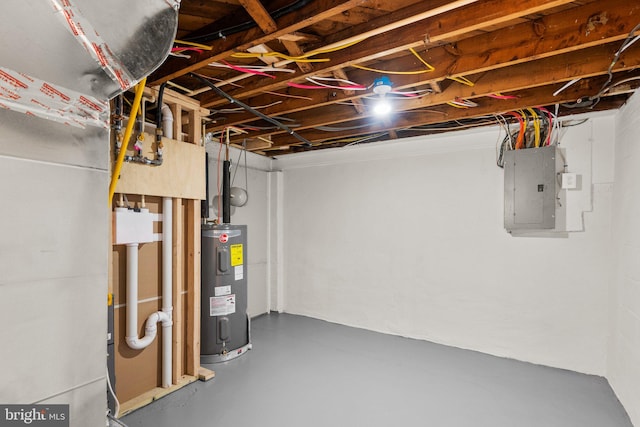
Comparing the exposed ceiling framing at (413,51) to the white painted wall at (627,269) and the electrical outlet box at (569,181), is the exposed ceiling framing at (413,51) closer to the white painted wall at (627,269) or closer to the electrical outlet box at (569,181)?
the white painted wall at (627,269)

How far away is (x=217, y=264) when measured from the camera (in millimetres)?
2801

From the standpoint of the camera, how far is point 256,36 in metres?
1.51

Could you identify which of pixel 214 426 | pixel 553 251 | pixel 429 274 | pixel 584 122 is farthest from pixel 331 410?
pixel 584 122

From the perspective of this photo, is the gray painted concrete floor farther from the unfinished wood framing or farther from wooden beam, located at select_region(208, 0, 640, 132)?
wooden beam, located at select_region(208, 0, 640, 132)

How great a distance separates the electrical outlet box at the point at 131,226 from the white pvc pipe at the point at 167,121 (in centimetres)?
59

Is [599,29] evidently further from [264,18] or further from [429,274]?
[429,274]

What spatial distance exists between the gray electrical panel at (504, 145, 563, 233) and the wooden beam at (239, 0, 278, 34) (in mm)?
2295

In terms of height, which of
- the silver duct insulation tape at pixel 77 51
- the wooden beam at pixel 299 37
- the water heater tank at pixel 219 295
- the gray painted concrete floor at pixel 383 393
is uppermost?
the wooden beam at pixel 299 37

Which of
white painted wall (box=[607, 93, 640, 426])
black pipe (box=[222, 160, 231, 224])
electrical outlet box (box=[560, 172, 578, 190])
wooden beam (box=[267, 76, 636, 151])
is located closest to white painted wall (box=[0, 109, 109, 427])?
black pipe (box=[222, 160, 231, 224])

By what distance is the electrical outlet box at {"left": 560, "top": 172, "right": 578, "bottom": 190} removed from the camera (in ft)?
8.38

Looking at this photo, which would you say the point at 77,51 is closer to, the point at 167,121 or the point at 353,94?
the point at 167,121

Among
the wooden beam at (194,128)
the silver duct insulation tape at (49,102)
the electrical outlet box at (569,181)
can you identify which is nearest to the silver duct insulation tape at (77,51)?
the silver duct insulation tape at (49,102)

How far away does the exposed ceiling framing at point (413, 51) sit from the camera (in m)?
1.43

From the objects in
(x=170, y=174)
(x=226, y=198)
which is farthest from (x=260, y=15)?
(x=226, y=198)
